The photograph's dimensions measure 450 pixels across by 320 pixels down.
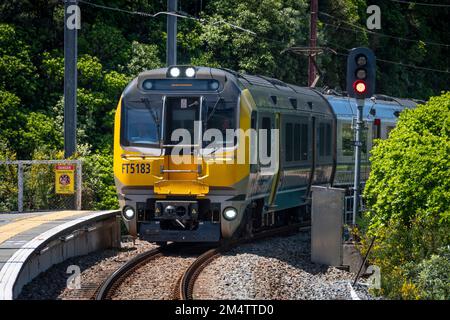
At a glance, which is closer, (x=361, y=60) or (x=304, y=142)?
(x=361, y=60)

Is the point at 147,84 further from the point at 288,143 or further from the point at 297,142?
the point at 297,142

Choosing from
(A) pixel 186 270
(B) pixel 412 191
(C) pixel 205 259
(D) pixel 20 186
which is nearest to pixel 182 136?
(C) pixel 205 259

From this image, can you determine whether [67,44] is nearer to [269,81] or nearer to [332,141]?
[269,81]

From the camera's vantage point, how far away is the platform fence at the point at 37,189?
865 inches

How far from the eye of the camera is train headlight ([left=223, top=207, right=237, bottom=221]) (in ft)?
55.8

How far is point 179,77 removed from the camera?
683 inches

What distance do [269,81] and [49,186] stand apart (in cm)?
566

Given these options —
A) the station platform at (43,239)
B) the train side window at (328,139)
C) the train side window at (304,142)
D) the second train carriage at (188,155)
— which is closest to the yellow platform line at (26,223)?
the station platform at (43,239)

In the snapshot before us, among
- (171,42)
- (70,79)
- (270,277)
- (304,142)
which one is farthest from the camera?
(171,42)

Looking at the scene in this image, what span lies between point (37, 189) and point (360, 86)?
9305 mm

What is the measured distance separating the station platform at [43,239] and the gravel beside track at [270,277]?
7.93ft

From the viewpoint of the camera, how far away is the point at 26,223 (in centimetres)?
1828

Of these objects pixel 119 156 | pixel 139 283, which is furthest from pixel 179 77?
pixel 139 283

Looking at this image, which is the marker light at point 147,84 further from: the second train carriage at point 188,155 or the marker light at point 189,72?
the marker light at point 189,72
